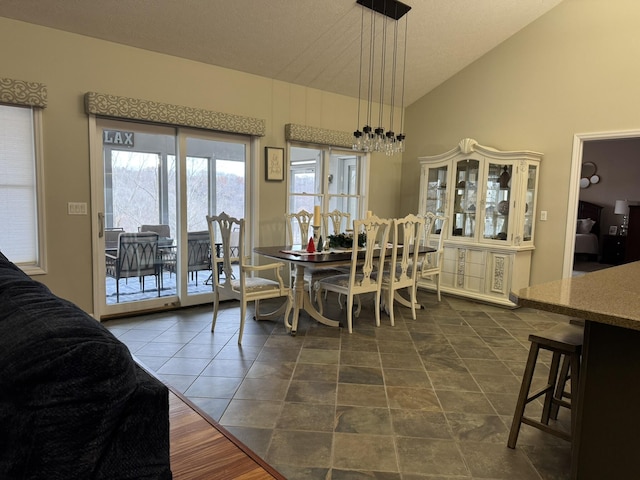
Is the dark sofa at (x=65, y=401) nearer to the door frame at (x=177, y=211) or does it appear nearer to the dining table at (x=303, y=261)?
the dining table at (x=303, y=261)

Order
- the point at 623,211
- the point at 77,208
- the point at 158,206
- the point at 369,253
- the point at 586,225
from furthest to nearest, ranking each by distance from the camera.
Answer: the point at 586,225 < the point at 623,211 < the point at 158,206 < the point at 369,253 < the point at 77,208

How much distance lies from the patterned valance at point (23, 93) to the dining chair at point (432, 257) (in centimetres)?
398

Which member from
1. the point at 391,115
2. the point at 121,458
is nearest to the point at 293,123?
the point at 391,115

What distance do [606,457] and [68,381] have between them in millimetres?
1946

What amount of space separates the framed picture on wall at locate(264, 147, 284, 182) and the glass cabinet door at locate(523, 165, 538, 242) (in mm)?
2904

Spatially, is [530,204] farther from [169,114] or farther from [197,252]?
[169,114]

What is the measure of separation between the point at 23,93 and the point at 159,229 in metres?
1.63

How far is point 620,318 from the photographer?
1417mm

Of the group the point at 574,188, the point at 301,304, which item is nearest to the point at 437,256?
the point at 574,188

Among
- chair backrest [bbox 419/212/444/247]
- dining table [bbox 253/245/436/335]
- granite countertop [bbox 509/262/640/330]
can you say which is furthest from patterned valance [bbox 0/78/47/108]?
chair backrest [bbox 419/212/444/247]

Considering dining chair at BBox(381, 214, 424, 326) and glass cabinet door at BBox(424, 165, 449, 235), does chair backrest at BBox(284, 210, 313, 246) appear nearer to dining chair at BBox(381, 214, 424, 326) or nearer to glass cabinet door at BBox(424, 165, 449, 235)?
dining chair at BBox(381, 214, 424, 326)

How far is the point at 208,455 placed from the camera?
111 centimetres

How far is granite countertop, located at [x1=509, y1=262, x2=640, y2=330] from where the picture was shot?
1452 mm

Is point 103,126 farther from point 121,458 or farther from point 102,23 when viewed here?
point 121,458
